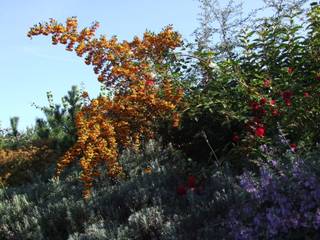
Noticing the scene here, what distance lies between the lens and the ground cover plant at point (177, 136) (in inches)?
201

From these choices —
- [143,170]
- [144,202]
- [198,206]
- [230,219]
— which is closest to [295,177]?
[230,219]

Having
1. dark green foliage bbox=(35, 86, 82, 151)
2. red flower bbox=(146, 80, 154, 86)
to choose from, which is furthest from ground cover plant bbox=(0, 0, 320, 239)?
dark green foliage bbox=(35, 86, 82, 151)

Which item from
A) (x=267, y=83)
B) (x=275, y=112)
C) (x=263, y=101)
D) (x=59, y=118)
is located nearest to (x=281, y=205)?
(x=263, y=101)

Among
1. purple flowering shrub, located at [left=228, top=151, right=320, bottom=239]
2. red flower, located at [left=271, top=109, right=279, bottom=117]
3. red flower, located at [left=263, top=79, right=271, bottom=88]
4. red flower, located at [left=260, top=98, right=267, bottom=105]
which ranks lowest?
purple flowering shrub, located at [left=228, top=151, right=320, bottom=239]

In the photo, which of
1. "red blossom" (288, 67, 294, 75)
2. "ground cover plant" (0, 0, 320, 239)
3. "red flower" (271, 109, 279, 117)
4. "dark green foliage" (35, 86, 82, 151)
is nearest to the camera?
"ground cover plant" (0, 0, 320, 239)

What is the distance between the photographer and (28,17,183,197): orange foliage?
6723 millimetres

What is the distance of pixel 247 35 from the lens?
633cm

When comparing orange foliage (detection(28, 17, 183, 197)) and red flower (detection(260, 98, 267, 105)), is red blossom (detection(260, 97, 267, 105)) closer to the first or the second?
red flower (detection(260, 98, 267, 105))

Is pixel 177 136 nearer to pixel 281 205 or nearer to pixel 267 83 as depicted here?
pixel 267 83

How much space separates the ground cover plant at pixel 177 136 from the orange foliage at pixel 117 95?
14 mm

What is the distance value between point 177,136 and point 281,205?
3.36 meters

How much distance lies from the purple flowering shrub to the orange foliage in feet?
7.71

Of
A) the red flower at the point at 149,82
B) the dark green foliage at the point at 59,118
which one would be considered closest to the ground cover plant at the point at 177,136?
the red flower at the point at 149,82

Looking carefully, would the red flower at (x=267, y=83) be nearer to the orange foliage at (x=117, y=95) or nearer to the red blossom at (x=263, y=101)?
the red blossom at (x=263, y=101)
